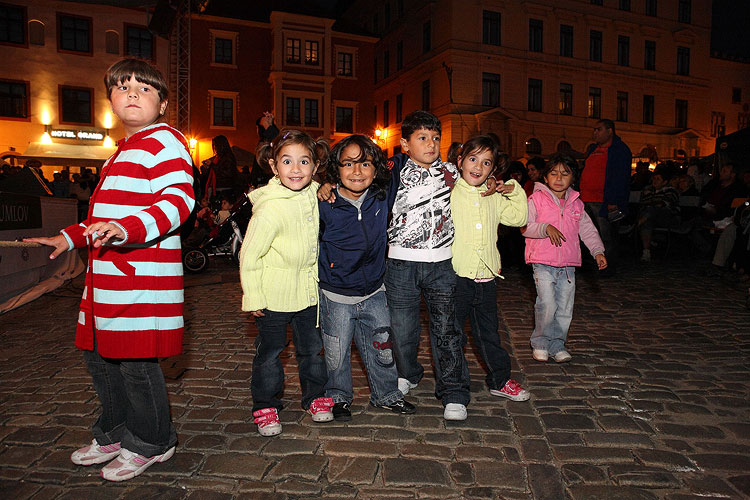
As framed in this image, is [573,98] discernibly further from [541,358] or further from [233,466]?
[233,466]

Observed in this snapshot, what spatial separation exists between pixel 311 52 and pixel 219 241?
24.4m

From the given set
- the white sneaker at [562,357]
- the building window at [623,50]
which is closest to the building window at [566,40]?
the building window at [623,50]

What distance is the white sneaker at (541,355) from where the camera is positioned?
4699 millimetres

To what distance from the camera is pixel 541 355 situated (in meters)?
4.71

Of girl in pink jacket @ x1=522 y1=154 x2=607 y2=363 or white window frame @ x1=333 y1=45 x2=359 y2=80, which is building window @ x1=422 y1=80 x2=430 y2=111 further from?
girl in pink jacket @ x1=522 y1=154 x2=607 y2=363

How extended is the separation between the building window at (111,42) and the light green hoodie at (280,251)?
28686 mm

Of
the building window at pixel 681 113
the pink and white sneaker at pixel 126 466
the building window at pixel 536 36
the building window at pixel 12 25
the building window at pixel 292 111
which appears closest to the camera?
the pink and white sneaker at pixel 126 466

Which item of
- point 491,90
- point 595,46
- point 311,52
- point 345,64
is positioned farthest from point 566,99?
point 311,52

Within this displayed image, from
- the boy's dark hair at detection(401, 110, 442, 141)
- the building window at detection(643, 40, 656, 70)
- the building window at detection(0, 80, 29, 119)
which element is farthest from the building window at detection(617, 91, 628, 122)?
the boy's dark hair at detection(401, 110, 442, 141)

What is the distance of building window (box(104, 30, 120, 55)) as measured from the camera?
1070 inches

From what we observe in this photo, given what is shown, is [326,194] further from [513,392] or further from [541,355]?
[541,355]

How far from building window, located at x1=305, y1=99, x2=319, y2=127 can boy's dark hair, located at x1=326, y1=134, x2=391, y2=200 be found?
2896cm

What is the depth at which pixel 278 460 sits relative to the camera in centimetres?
296

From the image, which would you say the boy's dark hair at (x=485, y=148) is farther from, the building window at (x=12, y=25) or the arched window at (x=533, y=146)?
the arched window at (x=533, y=146)
